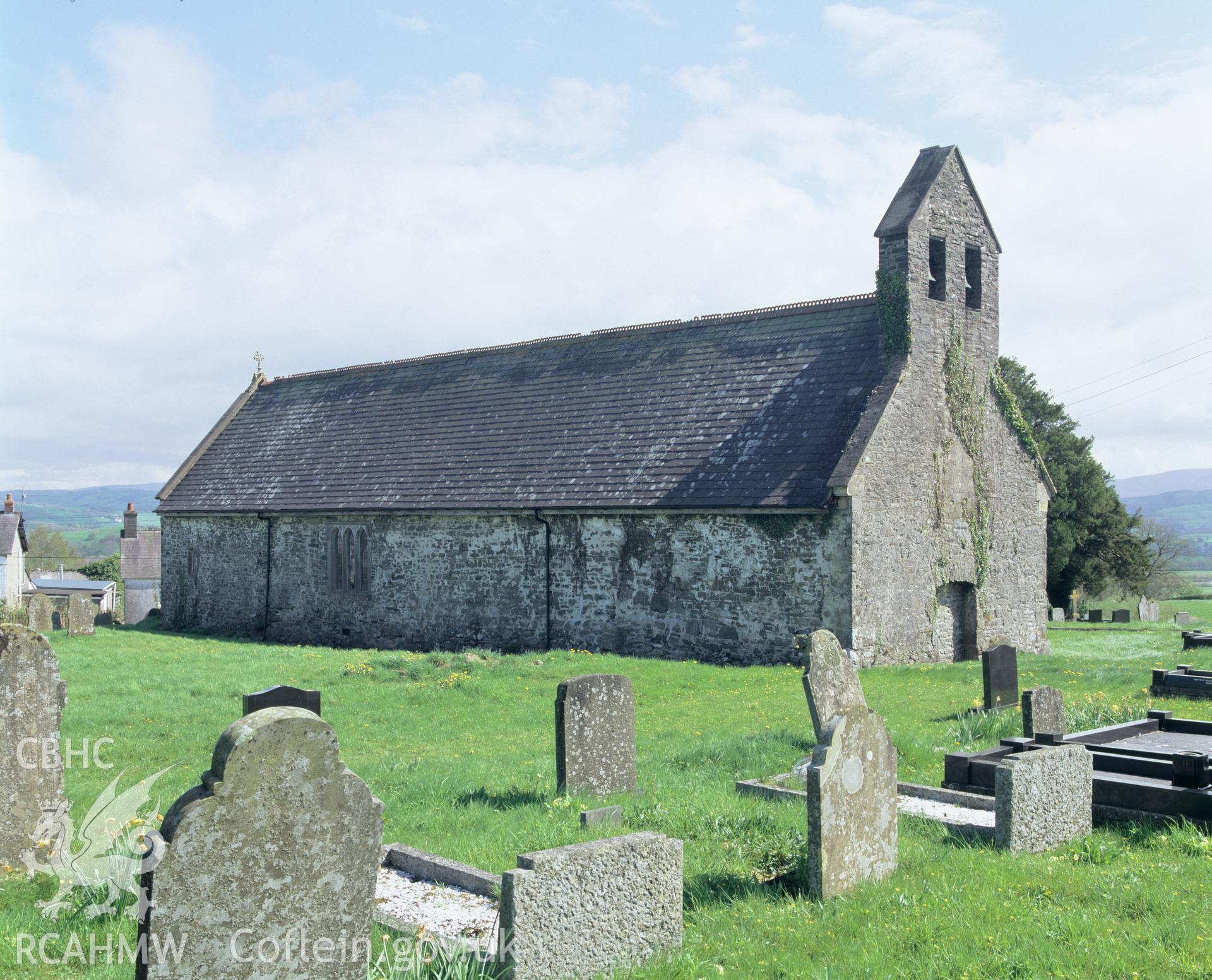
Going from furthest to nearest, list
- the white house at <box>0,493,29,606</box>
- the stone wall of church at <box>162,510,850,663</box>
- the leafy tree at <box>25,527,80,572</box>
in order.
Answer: the leafy tree at <box>25,527,80,572</box> → the white house at <box>0,493,29,606</box> → the stone wall of church at <box>162,510,850,663</box>

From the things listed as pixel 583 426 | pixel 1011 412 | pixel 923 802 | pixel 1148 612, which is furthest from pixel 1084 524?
pixel 923 802

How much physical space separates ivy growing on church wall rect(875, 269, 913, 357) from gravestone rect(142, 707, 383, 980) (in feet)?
60.6

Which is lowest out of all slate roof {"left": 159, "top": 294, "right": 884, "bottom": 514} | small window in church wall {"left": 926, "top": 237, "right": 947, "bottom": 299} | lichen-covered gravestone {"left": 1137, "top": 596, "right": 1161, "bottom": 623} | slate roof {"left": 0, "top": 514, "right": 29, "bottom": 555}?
lichen-covered gravestone {"left": 1137, "top": 596, "right": 1161, "bottom": 623}

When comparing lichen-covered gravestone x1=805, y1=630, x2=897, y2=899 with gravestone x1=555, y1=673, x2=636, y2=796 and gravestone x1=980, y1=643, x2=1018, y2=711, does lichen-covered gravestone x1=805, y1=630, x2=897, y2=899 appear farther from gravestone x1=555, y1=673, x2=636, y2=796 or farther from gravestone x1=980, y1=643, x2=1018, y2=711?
gravestone x1=980, y1=643, x2=1018, y2=711

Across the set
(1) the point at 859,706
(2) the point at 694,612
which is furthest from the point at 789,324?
(1) the point at 859,706

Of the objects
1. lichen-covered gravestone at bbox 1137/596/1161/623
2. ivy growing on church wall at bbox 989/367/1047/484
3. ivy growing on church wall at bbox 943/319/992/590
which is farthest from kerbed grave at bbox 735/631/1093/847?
lichen-covered gravestone at bbox 1137/596/1161/623

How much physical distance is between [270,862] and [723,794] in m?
5.27

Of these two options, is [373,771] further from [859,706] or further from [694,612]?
[694,612]

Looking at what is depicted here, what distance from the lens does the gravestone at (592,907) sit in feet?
15.9

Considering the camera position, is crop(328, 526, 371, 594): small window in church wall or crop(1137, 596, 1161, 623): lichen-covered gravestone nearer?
crop(328, 526, 371, 594): small window in church wall

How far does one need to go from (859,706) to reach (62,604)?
2339 inches

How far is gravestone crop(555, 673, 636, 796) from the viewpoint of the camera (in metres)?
8.89

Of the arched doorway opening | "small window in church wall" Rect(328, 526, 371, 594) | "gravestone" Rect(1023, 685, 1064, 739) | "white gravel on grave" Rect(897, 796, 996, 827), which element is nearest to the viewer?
"white gravel on grave" Rect(897, 796, 996, 827)

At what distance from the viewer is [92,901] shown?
610cm
